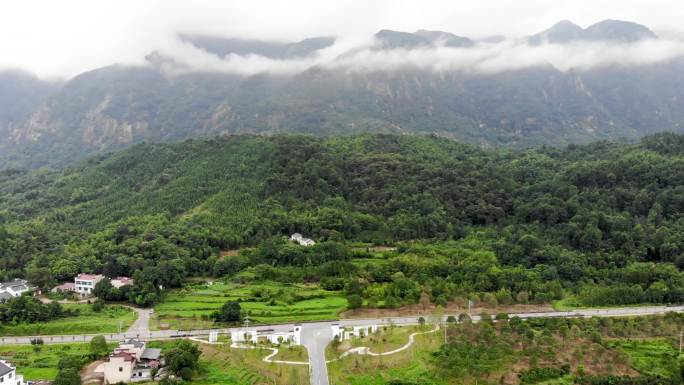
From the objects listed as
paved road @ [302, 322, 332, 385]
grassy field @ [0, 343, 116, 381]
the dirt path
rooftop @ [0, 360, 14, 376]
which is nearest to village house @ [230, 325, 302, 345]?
paved road @ [302, 322, 332, 385]

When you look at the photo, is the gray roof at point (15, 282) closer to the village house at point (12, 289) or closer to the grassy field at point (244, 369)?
the village house at point (12, 289)

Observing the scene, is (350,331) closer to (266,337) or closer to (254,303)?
(266,337)

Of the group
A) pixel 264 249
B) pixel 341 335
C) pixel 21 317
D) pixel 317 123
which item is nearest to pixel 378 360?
pixel 341 335

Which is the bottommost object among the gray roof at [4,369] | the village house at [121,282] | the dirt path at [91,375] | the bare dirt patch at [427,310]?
the bare dirt patch at [427,310]

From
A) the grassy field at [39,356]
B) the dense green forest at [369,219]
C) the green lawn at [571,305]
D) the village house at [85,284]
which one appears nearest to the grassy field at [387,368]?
the dense green forest at [369,219]

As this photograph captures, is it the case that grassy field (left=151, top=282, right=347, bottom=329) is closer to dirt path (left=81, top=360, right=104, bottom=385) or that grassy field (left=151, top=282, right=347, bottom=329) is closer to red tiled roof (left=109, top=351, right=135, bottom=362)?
dirt path (left=81, top=360, right=104, bottom=385)

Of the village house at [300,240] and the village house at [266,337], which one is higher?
the village house at [300,240]
